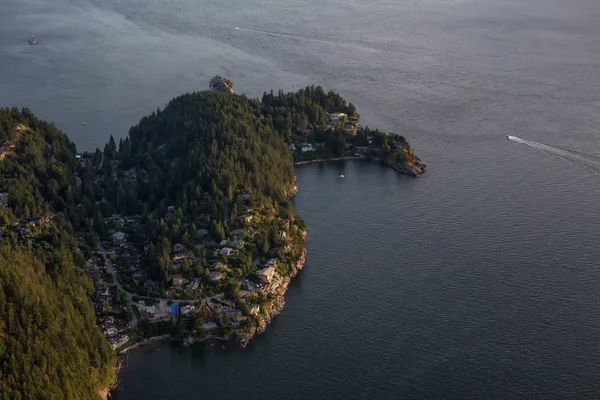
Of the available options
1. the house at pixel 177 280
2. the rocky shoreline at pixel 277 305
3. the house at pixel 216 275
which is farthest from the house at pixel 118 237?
the rocky shoreline at pixel 277 305

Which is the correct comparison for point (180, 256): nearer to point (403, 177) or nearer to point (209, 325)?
point (209, 325)

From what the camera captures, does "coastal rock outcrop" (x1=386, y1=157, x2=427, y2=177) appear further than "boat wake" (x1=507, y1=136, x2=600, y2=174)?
Yes

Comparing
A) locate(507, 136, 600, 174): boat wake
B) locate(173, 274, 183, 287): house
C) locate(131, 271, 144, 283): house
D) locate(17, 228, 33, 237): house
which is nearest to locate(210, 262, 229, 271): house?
locate(173, 274, 183, 287): house

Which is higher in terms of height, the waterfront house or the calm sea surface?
the calm sea surface

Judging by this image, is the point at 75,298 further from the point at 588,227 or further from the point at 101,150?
the point at 588,227

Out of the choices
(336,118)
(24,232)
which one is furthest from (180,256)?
(336,118)

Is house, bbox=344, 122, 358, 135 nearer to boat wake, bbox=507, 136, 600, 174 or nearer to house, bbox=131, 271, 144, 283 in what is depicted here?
boat wake, bbox=507, 136, 600, 174

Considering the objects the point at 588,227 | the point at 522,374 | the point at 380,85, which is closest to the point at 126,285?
the point at 522,374
